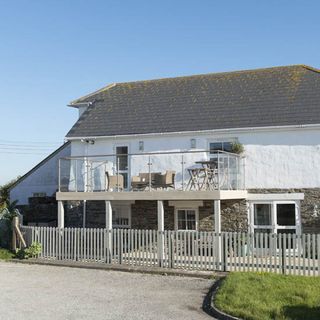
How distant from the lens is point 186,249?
17125mm

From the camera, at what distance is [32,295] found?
513 inches

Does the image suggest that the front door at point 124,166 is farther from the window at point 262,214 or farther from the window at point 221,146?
the window at point 262,214

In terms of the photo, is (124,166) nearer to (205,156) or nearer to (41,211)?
(205,156)

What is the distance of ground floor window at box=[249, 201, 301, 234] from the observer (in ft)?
67.1

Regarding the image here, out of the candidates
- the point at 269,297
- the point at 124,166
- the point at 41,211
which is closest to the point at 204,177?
the point at 124,166

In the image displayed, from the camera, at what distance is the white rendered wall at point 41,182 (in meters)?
28.5

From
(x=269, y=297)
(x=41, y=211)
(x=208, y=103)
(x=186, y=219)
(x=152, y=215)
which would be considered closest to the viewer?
(x=269, y=297)

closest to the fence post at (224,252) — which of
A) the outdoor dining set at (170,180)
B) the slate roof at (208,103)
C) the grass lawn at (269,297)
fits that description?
the grass lawn at (269,297)

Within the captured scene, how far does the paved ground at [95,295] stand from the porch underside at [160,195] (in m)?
3.53

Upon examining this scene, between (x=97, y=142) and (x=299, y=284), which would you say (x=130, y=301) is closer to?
(x=299, y=284)

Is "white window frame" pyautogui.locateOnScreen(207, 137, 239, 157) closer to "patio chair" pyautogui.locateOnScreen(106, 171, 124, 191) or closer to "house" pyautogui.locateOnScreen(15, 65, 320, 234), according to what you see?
"house" pyautogui.locateOnScreen(15, 65, 320, 234)

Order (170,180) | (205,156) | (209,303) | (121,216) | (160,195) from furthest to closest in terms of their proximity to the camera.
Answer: (121,216) < (205,156) < (170,180) < (160,195) < (209,303)

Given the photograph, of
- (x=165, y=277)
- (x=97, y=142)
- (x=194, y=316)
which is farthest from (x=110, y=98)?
(x=194, y=316)

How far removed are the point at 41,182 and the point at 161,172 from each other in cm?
946
